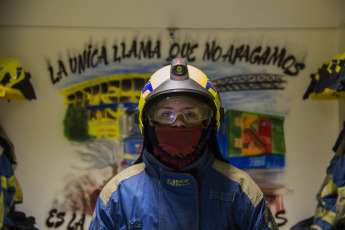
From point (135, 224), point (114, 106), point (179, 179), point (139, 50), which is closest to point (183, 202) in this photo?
point (179, 179)

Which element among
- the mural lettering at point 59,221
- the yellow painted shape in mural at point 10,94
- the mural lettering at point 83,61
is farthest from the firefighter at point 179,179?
the mural lettering at point 59,221

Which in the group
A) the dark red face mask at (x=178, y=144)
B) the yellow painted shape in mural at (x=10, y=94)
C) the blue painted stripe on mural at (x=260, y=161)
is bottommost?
the blue painted stripe on mural at (x=260, y=161)

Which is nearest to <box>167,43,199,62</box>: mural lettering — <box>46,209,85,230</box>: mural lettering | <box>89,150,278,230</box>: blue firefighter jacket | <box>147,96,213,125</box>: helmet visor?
<box>46,209,85,230</box>: mural lettering

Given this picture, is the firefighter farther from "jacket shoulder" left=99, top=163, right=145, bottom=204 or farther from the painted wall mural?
the painted wall mural

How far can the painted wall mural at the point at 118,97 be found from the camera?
12.0 feet

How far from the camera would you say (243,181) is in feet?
5.69

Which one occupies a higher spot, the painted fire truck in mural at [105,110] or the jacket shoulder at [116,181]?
the painted fire truck in mural at [105,110]

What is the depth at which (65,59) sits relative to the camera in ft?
12.0

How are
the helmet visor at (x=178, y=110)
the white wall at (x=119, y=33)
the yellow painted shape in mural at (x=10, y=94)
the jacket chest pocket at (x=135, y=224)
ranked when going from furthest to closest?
1. the white wall at (x=119, y=33)
2. the yellow painted shape in mural at (x=10, y=94)
3. the helmet visor at (x=178, y=110)
4. the jacket chest pocket at (x=135, y=224)

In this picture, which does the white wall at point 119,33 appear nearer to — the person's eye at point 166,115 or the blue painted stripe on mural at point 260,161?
the blue painted stripe on mural at point 260,161

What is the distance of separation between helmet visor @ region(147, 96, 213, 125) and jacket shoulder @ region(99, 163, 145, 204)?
0.79ft

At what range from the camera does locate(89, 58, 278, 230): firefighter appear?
5.36 feet

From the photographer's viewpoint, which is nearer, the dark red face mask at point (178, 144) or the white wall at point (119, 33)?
the dark red face mask at point (178, 144)

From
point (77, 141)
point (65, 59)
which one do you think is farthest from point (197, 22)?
point (77, 141)
